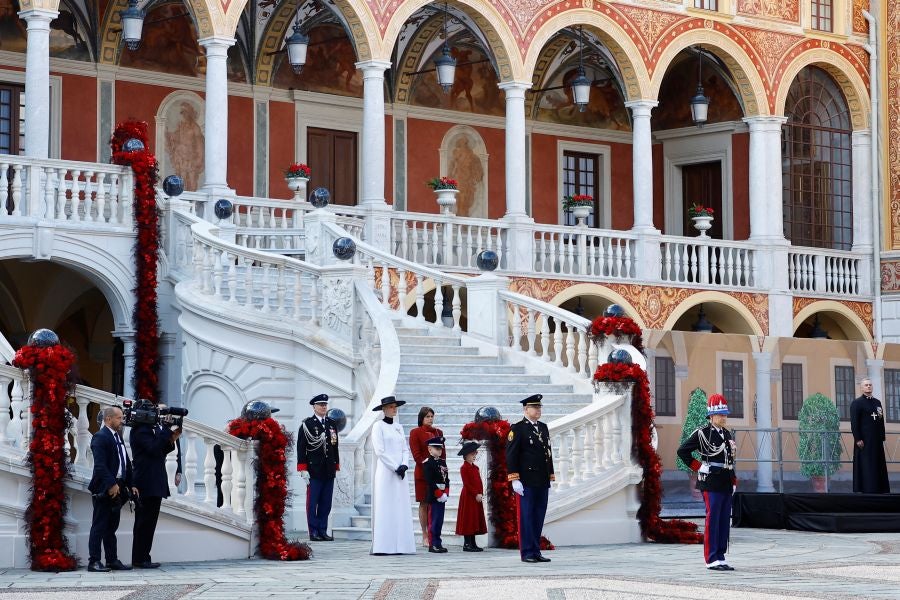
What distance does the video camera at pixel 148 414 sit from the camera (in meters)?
12.8

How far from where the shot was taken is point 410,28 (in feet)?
87.7

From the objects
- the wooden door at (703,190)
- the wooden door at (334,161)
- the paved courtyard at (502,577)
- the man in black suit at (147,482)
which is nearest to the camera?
the paved courtyard at (502,577)

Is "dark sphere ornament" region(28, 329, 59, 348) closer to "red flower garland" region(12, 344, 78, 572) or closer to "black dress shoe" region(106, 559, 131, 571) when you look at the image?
"red flower garland" region(12, 344, 78, 572)

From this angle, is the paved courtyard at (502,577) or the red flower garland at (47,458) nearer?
the paved courtyard at (502,577)

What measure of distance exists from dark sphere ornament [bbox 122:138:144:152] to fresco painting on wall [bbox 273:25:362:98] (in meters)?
6.44

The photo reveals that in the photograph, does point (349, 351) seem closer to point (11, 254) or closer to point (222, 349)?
point (222, 349)

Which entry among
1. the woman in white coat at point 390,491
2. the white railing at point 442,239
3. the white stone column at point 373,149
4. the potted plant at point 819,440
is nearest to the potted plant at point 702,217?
the white railing at point 442,239

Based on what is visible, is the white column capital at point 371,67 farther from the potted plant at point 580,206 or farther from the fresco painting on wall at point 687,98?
the fresco painting on wall at point 687,98

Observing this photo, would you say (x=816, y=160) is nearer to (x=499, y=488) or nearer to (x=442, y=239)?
(x=442, y=239)

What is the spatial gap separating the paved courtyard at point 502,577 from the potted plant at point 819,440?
657cm

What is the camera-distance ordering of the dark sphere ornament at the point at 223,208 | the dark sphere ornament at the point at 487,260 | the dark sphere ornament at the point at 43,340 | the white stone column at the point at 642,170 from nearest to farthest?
the dark sphere ornament at the point at 43,340
the dark sphere ornament at the point at 487,260
the dark sphere ornament at the point at 223,208
the white stone column at the point at 642,170

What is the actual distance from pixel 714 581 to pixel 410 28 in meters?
16.4

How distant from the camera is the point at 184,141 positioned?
25.0 m

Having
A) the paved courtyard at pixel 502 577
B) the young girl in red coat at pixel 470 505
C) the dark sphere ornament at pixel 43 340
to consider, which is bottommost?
the paved courtyard at pixel 502 577
